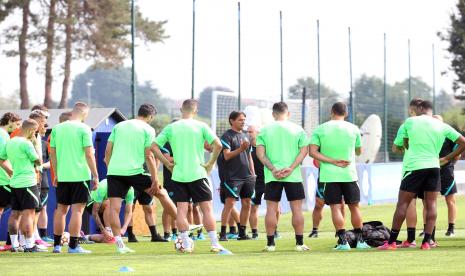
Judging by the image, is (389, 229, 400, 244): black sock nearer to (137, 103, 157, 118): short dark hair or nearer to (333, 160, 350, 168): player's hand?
(333, 160, 350, 168): player's hand

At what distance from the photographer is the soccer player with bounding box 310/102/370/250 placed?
14.2 metres

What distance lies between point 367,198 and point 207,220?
1687cm

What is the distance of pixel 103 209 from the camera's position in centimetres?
1709

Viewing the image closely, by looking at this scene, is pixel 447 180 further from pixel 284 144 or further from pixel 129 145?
pixel 129 145

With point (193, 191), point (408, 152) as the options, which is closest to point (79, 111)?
point (193, 191)

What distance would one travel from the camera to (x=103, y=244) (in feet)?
54.6

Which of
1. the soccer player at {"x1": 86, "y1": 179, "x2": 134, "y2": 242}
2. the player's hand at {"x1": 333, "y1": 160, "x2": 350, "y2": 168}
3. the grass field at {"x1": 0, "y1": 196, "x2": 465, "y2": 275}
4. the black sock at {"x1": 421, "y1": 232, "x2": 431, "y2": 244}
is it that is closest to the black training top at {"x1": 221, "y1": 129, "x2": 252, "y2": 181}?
the soccer player at {"x1": 86, "y1": 179, "x2": 134, "y2": 242}

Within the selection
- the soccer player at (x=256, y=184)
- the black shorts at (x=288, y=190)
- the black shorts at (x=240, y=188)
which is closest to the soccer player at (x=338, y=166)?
the black shorts at (x=288, y=190)

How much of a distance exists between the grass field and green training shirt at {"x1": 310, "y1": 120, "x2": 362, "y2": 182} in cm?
100

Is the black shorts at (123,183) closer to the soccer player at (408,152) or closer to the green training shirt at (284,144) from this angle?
the green training shirt at (284,144)

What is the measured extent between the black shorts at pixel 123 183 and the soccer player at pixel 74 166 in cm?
29

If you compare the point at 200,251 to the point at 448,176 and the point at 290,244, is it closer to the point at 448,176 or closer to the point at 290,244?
the point at 290,244

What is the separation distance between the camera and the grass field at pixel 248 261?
10773 mm

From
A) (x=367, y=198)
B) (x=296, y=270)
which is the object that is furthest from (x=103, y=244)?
(x=367, y=198)
